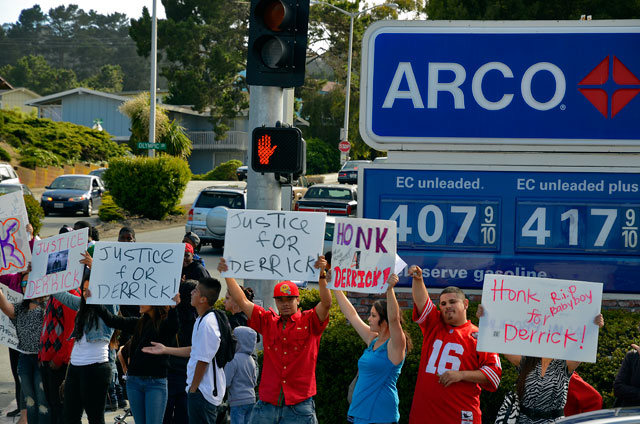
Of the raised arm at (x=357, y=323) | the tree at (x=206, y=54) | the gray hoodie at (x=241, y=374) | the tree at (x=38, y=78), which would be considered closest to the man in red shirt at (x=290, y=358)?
the raised arm at (x=357, y=323)

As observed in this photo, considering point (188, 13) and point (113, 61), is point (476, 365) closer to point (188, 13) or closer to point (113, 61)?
point (188, 13)

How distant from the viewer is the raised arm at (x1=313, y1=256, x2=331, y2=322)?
6289 mm

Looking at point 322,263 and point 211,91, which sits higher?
point 211,91

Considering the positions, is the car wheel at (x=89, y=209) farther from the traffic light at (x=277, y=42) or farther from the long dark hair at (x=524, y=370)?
the long dark hair at (x=524, y=370)

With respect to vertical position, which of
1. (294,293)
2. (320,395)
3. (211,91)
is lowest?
(320,395)

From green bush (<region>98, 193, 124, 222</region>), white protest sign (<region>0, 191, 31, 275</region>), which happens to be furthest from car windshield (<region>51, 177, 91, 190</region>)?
white protest sign (<region>0, 191, 31, 275</region>)

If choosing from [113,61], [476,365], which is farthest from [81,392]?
[113,61]

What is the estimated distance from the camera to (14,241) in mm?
7582

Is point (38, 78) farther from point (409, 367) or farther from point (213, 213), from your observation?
point (409, 367)

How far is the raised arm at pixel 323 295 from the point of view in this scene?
6289 millimetres

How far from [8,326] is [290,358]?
3.27 metres

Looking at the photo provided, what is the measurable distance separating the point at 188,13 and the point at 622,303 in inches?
2417

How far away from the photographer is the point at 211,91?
200 feet

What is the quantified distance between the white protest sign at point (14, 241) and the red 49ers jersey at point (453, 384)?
368 centimetres
